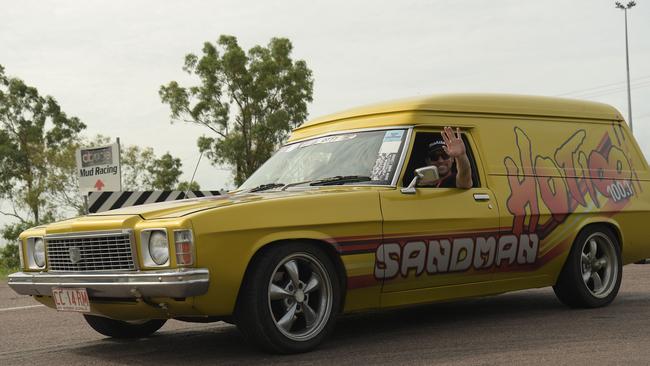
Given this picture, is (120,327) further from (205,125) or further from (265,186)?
(205,125)

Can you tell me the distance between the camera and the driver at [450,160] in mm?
6879

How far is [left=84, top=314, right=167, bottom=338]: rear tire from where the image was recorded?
6.74m

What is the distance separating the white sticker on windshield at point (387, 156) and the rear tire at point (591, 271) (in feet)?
6.67

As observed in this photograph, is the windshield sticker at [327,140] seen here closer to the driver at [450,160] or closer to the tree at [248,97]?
the driver at [450,160]

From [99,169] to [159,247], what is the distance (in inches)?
494

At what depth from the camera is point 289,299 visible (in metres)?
5.75

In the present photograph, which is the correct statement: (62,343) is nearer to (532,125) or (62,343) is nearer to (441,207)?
(441,207)

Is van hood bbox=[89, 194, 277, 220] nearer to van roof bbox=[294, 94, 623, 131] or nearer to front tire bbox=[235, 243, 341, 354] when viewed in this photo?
front tire bbox=[235, 243, 341, 354]

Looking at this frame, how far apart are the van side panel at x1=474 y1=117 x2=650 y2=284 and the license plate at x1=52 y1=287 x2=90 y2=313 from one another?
327 centimetres

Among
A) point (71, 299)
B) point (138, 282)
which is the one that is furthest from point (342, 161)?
point (71, 299)

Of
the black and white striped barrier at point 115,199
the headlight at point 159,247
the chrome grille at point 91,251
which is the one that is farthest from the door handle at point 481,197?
the black and white striped barrier at point 115,199

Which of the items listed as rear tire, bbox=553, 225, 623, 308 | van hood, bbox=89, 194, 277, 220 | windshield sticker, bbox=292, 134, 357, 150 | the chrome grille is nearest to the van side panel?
rear tire, bbox=553, 225, 623, 308

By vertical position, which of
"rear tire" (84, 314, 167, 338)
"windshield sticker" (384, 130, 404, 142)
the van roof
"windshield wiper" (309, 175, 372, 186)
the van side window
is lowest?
"rear tire" (84, 314, 167, 338)

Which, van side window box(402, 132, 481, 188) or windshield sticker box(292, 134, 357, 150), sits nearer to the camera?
van side window box(402, 132, 481, 188)
